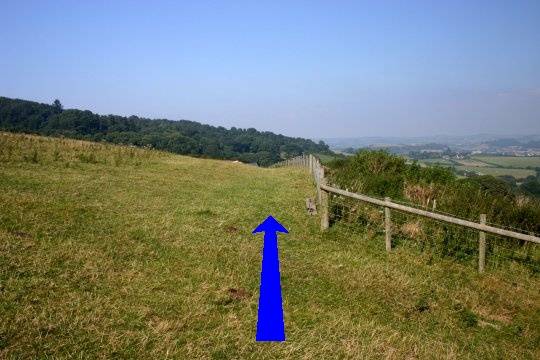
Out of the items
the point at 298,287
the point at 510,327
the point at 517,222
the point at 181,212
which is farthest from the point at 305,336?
the point at 517,222

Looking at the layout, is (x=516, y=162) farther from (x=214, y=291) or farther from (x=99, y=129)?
(x=214, y=291)

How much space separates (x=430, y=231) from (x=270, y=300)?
631 cm

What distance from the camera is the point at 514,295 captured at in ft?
26.9

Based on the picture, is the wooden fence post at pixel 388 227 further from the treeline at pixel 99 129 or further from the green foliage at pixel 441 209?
the treeline at pixel 99 129

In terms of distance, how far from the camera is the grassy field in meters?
5.31

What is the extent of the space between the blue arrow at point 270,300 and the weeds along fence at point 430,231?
2.77 meters

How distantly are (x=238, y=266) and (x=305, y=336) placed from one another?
9.26ft

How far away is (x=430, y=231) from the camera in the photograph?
1129 cm

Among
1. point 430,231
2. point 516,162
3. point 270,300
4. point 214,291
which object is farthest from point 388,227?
point 516,162

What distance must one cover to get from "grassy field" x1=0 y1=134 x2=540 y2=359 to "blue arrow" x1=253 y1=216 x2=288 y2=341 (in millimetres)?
A: 136

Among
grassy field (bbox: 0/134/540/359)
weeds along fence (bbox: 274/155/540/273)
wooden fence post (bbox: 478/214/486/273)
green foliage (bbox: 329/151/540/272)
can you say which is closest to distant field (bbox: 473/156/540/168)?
green foliage (bbox: 329/151/540/272)

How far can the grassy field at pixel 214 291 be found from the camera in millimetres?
5312

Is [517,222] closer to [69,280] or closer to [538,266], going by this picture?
[538,266]

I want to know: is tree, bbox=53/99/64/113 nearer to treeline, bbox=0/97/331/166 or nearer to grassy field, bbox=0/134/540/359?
treeline, bbox=0/97/331/166
